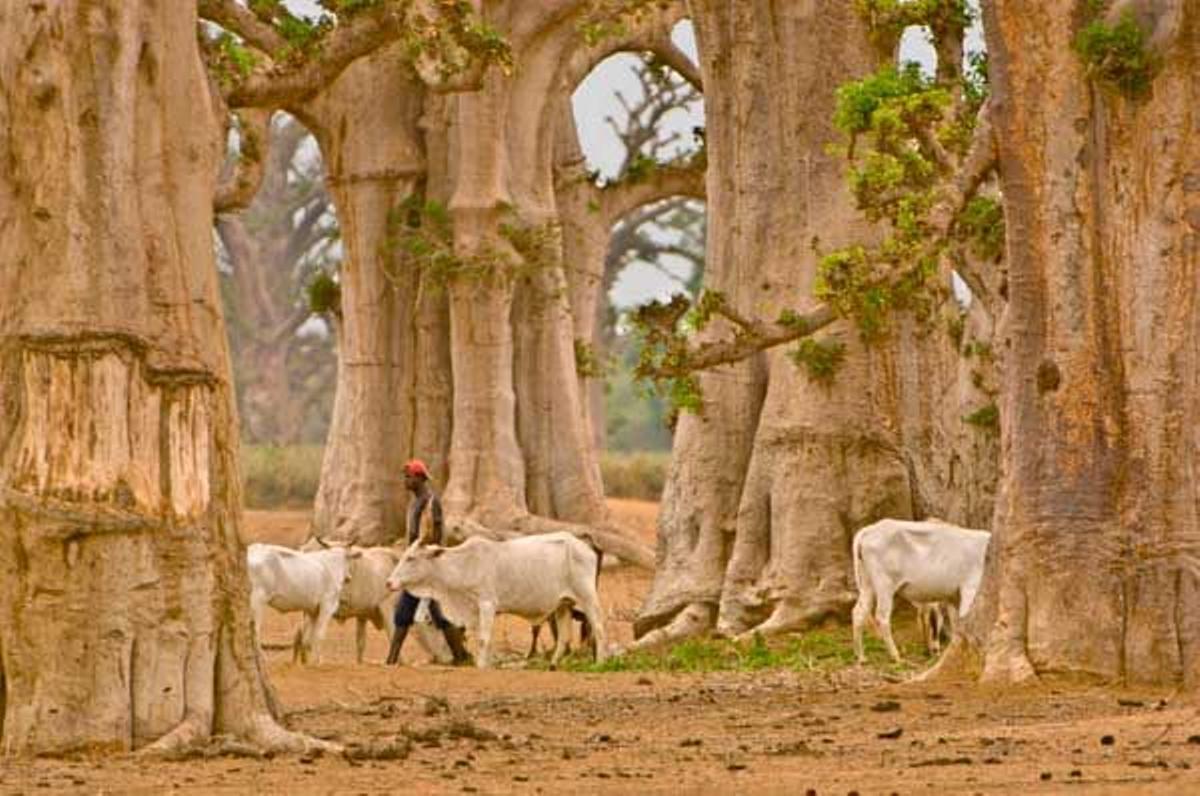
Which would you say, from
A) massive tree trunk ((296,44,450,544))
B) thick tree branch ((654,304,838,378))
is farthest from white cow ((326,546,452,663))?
massive tree trunk ((296,44,450,544))

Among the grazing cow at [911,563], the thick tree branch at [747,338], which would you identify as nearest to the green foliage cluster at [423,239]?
the thick tree branch at [747,338]

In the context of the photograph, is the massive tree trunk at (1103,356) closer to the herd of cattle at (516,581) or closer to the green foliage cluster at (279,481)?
the herd of cattle at (516,581)

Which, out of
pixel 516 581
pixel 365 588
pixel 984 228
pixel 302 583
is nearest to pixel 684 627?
pixel 516 581

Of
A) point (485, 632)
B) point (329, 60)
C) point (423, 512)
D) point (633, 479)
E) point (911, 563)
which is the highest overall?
point (329, 60)

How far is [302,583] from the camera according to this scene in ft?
76.6

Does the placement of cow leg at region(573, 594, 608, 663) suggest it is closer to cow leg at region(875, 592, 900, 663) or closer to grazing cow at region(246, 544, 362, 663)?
grazing cow at region(246, 544, 362, 663)

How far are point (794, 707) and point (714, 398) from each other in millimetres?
8940

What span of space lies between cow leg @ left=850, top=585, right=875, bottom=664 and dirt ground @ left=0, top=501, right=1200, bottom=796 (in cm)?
153

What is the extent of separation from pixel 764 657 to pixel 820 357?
314cm

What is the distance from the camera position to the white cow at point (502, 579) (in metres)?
23.8

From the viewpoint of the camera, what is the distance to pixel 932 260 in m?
19.8

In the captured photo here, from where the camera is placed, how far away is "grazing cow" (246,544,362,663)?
23.1 meters

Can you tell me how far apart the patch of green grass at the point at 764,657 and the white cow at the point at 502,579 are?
449mm

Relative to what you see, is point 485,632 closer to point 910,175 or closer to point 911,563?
point 911,563
